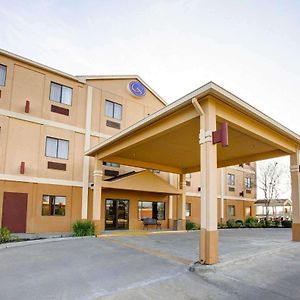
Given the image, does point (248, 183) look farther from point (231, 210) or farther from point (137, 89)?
point (137, 89)

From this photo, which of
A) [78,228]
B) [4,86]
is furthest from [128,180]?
[4,86]

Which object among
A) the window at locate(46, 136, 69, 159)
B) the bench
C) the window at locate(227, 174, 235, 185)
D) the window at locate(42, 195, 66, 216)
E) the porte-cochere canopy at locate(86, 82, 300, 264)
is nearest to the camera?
the porte-cochere canopy at locate(86, 82, 300, 264)

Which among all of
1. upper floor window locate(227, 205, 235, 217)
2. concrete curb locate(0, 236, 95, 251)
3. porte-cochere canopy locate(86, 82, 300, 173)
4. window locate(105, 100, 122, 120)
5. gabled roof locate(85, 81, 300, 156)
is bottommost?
concrete curb locate(0, 236, 95, 251)

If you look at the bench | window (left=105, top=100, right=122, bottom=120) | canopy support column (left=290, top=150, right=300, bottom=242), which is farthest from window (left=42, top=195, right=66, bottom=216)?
canopy support column (left=290, top=150, right=300, bottom=242)

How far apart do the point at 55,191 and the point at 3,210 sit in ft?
9.32

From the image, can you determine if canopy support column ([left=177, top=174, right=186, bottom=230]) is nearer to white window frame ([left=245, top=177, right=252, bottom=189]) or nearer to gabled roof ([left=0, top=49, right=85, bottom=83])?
gabled roof ([left=0, top=49, right=85, bottom=83])

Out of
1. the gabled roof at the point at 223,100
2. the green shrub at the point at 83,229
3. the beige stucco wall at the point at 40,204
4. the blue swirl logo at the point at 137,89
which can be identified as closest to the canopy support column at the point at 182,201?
the blue swirl logo at the point at 137,89

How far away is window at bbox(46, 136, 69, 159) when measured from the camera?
1693 cm

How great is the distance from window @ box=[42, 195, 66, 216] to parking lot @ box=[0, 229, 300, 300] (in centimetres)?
590

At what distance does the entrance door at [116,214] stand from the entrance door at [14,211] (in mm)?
5140

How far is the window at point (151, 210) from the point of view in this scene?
67.6 feet

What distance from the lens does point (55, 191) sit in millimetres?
16734

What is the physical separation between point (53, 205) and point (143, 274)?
427 inches

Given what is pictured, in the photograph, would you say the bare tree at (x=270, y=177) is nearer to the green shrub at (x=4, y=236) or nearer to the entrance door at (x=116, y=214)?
the entrance door at (x=116, y=214)
